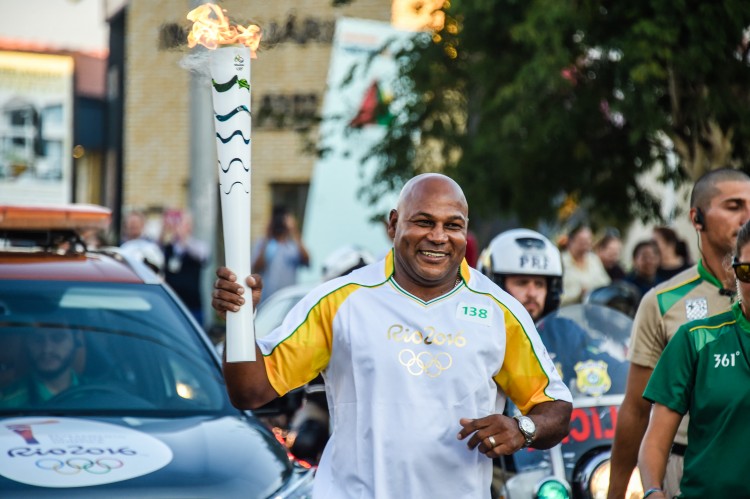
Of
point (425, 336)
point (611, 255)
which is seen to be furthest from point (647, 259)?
point (425, 336)

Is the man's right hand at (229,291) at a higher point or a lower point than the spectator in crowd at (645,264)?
higher

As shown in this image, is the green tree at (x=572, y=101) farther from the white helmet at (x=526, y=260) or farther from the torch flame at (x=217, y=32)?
the torch flame at (x=217, y=32)

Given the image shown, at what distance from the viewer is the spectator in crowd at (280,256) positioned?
1469 cm

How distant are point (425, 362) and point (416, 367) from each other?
31mm

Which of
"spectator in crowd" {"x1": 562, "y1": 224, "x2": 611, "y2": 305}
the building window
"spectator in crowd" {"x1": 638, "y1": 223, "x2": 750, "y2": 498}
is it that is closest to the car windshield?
"spectator in crowd" {"x1": 638, "y1": 223, "x2": 750, "y2": 498}

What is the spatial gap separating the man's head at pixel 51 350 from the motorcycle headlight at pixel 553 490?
7.37 feet

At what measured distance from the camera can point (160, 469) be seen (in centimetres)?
494

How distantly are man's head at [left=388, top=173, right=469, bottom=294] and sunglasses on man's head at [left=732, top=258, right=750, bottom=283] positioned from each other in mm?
777

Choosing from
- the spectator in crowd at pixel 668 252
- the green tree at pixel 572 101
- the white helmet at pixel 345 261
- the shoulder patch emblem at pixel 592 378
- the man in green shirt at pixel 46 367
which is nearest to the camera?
the shoulder patch emblem at pixel 592 378

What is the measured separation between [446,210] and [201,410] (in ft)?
7.08

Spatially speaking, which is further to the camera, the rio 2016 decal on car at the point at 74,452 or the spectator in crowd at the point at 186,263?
the spectator in crowd at the point at 186,263

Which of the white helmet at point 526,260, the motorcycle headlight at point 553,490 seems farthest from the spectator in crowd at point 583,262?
the motorcycle headlight at point 553,490

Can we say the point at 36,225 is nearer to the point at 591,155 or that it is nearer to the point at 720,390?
the point at 720,390

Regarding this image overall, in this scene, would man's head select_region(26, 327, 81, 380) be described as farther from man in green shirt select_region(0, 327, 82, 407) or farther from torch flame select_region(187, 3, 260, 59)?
torch flame select_region(187, 3, 260, 59)
